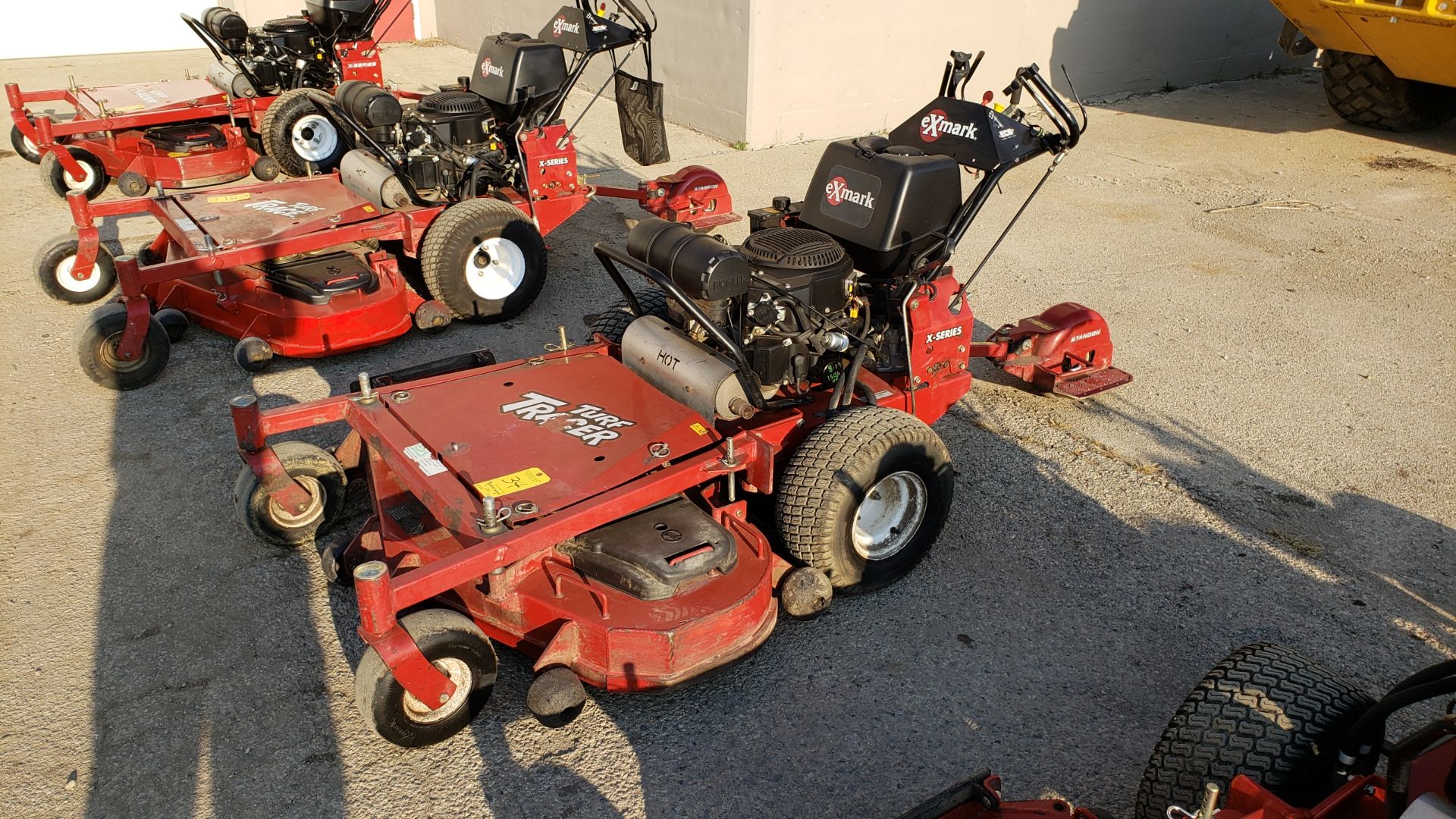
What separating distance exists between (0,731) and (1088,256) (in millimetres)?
7541

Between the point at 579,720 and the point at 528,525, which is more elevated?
the point at 528,525

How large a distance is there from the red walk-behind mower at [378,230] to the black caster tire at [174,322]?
0.01 m

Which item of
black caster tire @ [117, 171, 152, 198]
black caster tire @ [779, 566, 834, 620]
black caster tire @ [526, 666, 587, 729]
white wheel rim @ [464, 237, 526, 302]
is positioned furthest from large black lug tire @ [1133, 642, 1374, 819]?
black caster tire @ [117, 171, 152, 198]

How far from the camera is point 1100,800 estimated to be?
332cm

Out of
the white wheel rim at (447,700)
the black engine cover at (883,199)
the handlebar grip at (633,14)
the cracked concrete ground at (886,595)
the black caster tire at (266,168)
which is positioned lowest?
the cracked concrete ground at (886,595)

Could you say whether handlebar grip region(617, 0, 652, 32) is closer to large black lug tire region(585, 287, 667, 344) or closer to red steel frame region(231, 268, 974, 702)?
large black lug tire region(585, 287, 667, 344)

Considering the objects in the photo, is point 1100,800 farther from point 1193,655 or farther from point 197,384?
point 197,384

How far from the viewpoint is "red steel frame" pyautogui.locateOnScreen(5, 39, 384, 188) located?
8781 millimetres

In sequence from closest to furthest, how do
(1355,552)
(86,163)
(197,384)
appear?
(1355,552)
(197,384)
(86,163)

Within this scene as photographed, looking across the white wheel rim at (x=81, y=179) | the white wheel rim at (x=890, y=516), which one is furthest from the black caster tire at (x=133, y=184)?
the white wheel rim at (x=890, y=516)

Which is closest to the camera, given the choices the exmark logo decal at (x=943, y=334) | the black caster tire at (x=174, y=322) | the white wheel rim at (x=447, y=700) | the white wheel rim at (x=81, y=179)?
the white wheel rim at (x=447, y=700)

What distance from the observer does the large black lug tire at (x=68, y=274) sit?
6.63 meters

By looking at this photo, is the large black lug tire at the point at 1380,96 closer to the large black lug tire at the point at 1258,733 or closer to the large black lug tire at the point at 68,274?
the large black lug tire at the point at 1258,733

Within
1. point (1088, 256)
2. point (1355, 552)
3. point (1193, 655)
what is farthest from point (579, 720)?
point (1088, 256)
